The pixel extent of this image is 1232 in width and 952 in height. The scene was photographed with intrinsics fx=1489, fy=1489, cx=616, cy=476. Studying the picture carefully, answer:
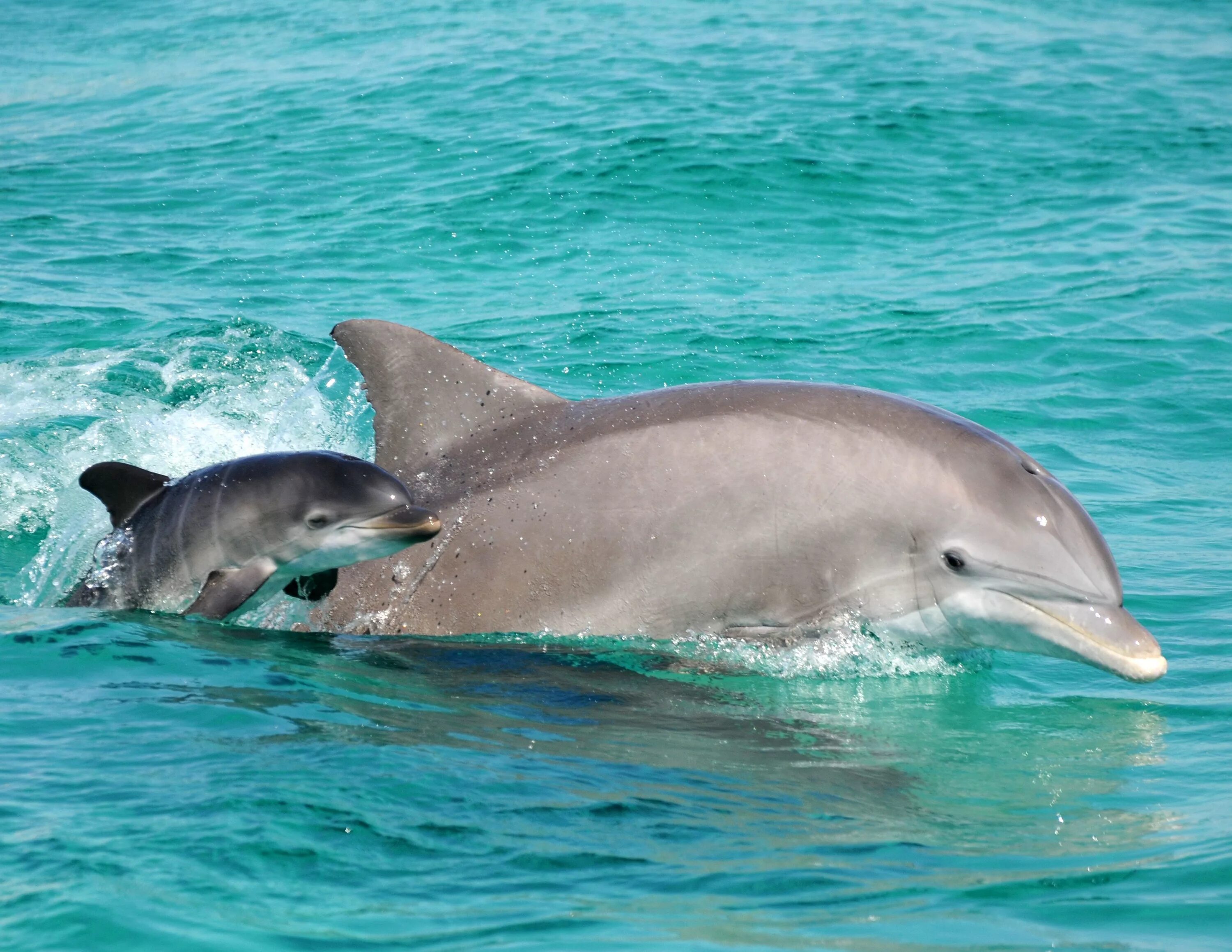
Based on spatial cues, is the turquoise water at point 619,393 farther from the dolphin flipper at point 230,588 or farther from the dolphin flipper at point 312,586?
the dolphin flipper at point 312,586

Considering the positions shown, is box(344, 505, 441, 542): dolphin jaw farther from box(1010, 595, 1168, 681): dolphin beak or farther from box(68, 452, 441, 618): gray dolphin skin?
box(1010, 595, 1168, 681): dolphin beak

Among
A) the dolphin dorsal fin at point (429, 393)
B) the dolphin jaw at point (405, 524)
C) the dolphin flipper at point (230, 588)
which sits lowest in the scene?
the dolphin flipper at point (230, 588)

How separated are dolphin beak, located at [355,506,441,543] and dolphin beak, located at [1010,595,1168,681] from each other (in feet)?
9.42

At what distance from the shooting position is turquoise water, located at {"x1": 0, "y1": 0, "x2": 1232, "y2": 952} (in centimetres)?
515

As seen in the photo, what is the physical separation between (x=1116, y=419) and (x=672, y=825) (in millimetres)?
9066

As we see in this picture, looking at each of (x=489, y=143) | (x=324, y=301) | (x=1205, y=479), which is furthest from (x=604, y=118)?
(x=1205, y=479)

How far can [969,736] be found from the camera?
7129 millimetres

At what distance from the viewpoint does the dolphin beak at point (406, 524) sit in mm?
7305

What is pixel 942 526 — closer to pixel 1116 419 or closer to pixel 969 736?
pixel 969 736

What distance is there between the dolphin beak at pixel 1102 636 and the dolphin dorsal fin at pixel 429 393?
2871 millimetres

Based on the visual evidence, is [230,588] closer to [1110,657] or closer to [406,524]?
[406,524]

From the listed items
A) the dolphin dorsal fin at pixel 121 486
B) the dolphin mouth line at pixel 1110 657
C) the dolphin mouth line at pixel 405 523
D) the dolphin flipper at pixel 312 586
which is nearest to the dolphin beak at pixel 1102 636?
the dolphin mouth line at pixel 1110 657

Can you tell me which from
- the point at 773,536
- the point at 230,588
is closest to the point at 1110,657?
the point at 773,536

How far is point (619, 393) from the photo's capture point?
13.3 metres
